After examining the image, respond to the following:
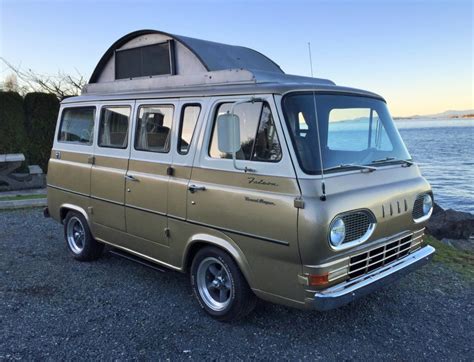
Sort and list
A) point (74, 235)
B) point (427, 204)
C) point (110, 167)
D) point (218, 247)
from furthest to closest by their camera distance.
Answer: point (74, 235) → point (110, 167) → point (427, 204) → point (218, 247)

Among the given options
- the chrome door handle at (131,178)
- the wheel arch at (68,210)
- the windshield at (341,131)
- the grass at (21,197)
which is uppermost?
the windshield at (341,131)

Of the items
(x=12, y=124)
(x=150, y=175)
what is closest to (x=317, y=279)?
(x=150, y=175)

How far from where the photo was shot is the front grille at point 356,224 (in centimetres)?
352

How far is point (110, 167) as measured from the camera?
5.32 meters

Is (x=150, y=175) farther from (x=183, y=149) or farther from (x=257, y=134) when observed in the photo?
(x=257, y=134)

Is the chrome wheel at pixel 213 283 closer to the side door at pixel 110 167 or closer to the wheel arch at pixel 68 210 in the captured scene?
the side door at pixel 110 167

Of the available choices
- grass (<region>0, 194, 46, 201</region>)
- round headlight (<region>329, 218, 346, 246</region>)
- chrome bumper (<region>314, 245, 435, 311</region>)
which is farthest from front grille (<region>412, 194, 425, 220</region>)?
grass (<region>0, 194, 46, 201</region>)

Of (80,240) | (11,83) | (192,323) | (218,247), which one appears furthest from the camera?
(11,83)

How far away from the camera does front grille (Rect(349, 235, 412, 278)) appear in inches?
146

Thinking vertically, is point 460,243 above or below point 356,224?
below

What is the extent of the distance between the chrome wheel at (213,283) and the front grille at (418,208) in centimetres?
199

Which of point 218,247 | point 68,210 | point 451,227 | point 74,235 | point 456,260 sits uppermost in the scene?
point 68,210

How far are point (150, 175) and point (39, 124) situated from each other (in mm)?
10467

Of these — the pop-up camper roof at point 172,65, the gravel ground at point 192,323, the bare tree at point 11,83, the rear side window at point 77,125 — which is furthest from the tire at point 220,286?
the bare tree at point 11,83
